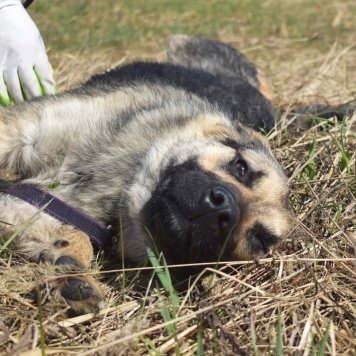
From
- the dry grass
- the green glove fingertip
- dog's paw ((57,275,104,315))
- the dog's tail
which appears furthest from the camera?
the dog's tail

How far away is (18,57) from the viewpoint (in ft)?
12.8

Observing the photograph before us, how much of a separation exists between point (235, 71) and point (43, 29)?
92.8 inches

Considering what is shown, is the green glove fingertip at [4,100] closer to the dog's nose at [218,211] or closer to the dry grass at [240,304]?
the dry grass at [240,304]

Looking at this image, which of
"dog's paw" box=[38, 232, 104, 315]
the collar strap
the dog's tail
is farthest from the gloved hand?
the dog's tail

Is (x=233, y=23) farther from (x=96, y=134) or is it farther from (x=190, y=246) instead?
(x=190, y=246)

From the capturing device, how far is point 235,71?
5.67m

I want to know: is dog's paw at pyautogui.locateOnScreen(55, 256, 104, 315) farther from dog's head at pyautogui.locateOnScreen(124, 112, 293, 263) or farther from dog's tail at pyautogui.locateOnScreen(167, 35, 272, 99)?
dog's tail at pyautogui.locateOnScreen(167, 35, 272, 99)

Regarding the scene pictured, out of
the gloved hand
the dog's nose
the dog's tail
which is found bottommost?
the dog's tail

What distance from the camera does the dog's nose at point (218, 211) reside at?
2598mm

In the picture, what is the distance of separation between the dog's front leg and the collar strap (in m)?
0.04

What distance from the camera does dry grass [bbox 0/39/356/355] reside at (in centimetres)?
224

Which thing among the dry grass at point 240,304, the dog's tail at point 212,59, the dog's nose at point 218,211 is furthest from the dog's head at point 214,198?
the dog's tail at point 212,59

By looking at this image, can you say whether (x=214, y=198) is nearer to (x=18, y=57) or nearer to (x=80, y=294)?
(x=80, y=294)

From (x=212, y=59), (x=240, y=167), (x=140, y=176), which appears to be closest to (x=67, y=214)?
(x=140, y=176)
